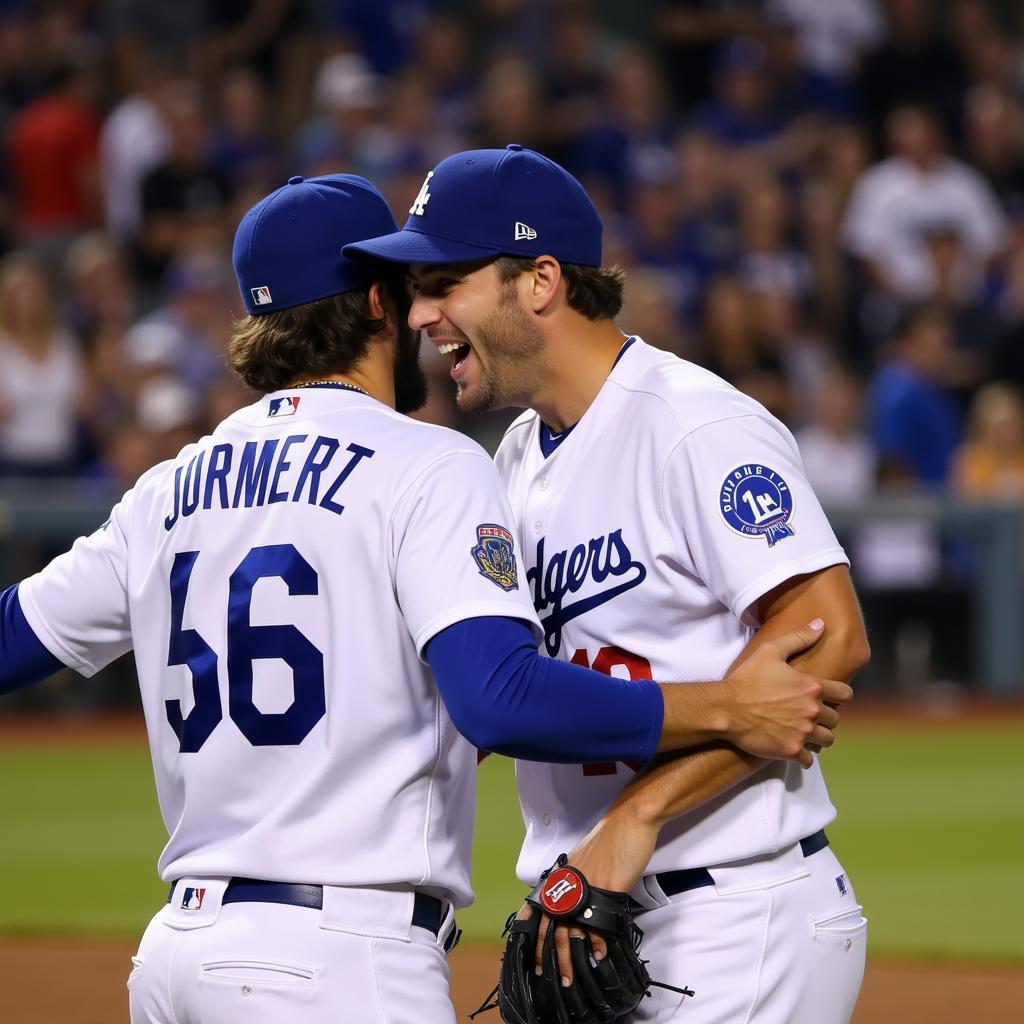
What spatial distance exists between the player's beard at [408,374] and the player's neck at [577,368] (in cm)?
20

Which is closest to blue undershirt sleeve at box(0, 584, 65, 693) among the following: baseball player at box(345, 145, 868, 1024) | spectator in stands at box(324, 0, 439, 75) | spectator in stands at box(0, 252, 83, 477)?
baseball player at box(345, 145, 868, 1024)

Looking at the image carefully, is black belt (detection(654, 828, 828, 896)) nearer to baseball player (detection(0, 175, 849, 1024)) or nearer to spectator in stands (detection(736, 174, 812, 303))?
baseball player (detection(0, 175, 849, 1024))

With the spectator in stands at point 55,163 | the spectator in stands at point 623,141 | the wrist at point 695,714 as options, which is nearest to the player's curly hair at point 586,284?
the wrist at point 695,714

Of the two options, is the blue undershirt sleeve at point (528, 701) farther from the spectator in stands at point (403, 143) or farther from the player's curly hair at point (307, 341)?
the spectator in stands at point (403, 143)

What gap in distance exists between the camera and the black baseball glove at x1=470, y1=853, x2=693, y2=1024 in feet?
8.84

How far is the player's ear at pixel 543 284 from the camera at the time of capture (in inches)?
119

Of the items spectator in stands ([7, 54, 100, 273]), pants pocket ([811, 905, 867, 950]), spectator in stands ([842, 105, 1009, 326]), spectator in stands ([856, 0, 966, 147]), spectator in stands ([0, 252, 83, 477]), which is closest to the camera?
pants pocket ([811, 905, 867, 950])

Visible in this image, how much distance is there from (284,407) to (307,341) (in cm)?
13

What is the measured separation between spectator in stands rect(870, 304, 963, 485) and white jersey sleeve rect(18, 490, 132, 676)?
9.37 m

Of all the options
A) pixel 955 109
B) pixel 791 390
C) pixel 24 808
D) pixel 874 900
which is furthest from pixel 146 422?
pixel 955 109

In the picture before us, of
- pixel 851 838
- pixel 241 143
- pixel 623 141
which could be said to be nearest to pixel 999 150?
pixel 623 141

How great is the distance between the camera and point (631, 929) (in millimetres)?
2801

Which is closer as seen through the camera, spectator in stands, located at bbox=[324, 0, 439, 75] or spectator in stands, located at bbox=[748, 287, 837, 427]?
spectator in stands, located at bbox=[748, 287, 837, 427]

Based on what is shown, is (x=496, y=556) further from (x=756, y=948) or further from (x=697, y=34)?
(x=697, y=34)
